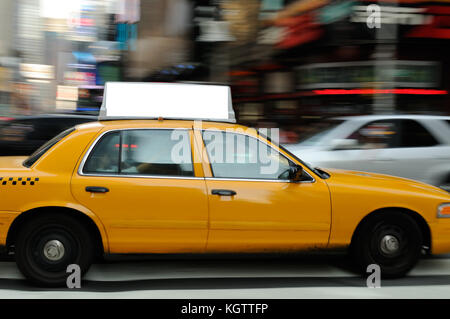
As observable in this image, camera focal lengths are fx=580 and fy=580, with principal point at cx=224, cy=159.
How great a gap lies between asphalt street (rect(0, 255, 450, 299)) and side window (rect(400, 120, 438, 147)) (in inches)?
109

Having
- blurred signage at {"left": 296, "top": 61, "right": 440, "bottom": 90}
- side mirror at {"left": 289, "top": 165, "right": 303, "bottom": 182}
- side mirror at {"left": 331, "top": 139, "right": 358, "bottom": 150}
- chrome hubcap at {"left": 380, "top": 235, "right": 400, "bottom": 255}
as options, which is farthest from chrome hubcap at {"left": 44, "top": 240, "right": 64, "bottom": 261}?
blurred signage at {"left": 296, "top": 61, "right": 440, "bottom": 90}

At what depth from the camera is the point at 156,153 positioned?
5082 millimetres

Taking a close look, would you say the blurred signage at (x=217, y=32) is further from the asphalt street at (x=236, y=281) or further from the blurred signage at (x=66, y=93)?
the blurred signage at (x=66, y=93)

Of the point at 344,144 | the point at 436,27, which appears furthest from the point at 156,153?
the point at 436,27

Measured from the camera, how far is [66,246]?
16.2ft

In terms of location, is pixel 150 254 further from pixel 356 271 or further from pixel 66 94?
pixel 66 94

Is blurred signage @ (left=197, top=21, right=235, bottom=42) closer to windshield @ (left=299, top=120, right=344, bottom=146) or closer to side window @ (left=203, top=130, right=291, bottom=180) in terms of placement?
windshield @ (left=299, top=120, right=344, bottom=146)

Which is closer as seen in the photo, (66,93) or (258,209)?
(258,209)

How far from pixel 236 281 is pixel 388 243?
1.43m

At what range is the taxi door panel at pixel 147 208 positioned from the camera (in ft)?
16.0

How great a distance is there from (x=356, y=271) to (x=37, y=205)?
3016mm

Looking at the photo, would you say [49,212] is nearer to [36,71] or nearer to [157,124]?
[157,124]

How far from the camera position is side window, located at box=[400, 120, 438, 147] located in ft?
28.0

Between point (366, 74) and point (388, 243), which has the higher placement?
point (366, 74)
